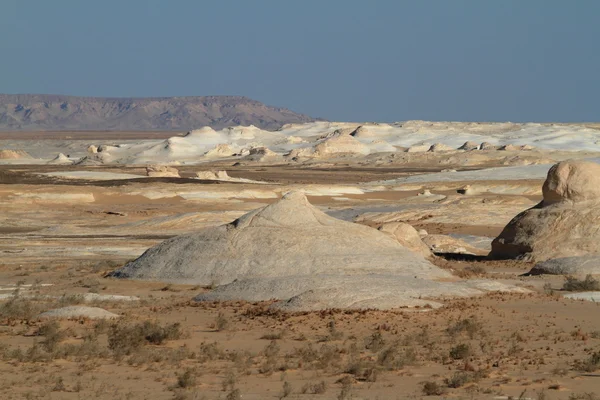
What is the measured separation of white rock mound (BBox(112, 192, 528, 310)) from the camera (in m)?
18.5

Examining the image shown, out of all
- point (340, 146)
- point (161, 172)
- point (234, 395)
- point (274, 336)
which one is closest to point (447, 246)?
point (274, 336)

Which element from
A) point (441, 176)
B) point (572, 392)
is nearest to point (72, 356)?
point (572, 392)

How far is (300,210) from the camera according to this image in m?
22.8

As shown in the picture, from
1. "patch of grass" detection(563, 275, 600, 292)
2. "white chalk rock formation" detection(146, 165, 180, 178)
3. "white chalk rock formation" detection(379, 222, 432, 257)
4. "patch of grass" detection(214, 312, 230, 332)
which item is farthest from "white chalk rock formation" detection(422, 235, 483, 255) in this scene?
"white chalk rock formation" detection(146, 165, 180, 178)

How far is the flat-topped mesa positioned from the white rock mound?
4.30m

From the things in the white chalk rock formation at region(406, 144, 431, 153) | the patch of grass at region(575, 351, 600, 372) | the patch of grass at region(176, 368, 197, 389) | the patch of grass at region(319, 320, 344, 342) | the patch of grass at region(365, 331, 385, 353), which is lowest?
the patch of grass at region(319, 320, 344, 342)

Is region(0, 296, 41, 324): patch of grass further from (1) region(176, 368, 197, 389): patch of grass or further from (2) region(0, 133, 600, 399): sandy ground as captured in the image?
(1) region(176, 368, 197, 389): patch of grass

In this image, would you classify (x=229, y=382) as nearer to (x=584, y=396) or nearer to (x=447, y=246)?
(x=584, y=396)

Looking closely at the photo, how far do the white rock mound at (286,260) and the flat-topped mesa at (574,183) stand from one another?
4.30 meters

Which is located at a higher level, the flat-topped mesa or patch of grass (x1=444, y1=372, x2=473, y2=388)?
the flat-topped mesa

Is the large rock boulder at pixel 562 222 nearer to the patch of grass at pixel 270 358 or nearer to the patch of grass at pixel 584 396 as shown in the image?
the patch of grass at pixel 270 358

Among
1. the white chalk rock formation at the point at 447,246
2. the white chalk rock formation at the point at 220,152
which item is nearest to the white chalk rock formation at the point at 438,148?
the white chalk rock formation at the point at 220,152

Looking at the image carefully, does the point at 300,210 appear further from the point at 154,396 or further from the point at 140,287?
the point at 154,396

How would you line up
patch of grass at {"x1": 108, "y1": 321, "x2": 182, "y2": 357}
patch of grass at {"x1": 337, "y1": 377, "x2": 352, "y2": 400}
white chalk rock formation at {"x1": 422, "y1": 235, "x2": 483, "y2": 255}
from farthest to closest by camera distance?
1. white chalk rock formation at {"x1": 422, "y1": 235, "x2": 483, "y2": 255}
2. patch of grass at {"x1": 108, "y1": 321, "x2": 182, "y2": 357}
3. patch of grass at {"x1": 337, "y1": 377, "x2": 352, "y2": 400}
